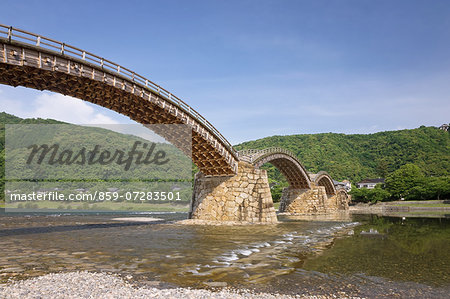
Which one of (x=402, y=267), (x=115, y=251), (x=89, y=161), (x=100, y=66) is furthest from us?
(x=89, y=161)

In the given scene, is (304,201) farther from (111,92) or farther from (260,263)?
(260,263)

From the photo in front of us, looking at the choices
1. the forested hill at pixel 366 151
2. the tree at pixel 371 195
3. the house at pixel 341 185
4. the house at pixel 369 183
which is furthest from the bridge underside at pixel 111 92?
the house at pixel 369 183

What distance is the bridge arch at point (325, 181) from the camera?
60763 millimetres

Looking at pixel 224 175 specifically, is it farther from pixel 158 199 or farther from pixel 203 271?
pixel 158 199

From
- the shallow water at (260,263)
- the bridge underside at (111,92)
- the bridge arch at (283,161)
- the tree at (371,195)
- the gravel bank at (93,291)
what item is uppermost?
the bridge underside at (111,92)

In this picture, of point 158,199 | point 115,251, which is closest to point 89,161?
point 158,199

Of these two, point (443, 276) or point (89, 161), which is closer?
point (443, 276)

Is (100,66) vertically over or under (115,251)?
over

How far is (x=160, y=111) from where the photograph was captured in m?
26.6

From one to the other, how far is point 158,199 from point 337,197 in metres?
51.1

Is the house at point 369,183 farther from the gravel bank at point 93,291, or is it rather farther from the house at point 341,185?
the gravel bank at point 93,291

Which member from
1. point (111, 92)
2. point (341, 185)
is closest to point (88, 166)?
point (341, 185)

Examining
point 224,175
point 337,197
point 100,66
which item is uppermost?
point 100,66

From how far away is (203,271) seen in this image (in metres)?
9.93
